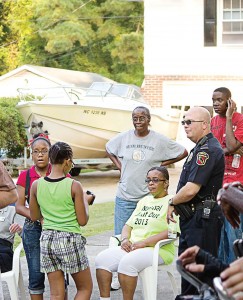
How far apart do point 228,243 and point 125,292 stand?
3.55 ft

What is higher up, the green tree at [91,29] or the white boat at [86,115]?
the green tree at [91,29]

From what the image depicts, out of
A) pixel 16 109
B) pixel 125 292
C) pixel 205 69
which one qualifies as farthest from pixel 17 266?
pixel 205 69

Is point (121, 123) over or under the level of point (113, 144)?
under

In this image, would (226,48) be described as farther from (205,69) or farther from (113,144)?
(113,144)

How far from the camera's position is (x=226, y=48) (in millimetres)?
28828

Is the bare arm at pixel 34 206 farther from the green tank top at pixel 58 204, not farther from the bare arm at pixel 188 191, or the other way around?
the bare arm at pixel 188 191

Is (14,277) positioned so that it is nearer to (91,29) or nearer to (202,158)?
(202,158)

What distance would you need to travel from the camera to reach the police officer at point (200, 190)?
7273mm

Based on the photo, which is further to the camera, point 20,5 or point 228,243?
point 20,5

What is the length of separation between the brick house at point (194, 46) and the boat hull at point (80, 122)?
15.0 ft

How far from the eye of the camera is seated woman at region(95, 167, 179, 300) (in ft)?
25.4

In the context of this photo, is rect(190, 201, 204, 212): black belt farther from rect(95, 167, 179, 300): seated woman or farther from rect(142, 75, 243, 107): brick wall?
rect(142, 75, 243, 107): brick wall

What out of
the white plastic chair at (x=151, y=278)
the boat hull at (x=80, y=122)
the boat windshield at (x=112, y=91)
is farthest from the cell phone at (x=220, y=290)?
the boat windshield at (x=112, y=91)

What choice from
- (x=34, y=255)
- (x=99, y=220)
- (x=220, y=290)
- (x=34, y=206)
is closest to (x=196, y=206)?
(x=34, y=206)
